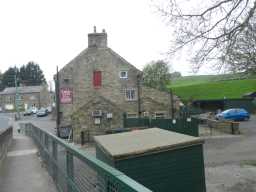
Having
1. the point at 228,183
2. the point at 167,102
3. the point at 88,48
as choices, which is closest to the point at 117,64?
the point at 88,48

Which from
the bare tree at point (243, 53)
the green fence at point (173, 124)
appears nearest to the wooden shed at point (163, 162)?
the bare tree at point (243, 53)

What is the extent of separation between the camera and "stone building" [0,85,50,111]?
368ft

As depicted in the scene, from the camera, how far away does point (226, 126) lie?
3500 centimetres

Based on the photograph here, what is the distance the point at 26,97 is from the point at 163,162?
Result: 360ft

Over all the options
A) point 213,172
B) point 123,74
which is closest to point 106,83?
point 123,74

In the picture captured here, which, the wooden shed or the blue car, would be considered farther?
the blue car

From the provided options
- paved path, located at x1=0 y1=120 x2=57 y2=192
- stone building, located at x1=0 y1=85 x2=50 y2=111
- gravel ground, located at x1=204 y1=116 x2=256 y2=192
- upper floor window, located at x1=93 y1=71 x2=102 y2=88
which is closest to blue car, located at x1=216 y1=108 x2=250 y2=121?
upper floor window, located at x1=93 y1=71 x2=102 y2=88

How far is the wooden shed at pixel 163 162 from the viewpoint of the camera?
6555 millimetres

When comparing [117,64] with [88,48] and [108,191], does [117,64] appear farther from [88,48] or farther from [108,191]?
[108,191]

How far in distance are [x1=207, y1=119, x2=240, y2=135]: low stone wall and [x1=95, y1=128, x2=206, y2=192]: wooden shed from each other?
27188 millimetres

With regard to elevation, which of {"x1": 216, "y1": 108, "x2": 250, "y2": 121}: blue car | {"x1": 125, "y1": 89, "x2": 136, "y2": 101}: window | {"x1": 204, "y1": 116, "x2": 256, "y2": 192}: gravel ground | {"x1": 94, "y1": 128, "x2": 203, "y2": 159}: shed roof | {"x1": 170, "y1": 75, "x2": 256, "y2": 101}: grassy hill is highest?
{"x1": 170, "y1": 75, "x2": 256, "y2": 101}: grassy hill

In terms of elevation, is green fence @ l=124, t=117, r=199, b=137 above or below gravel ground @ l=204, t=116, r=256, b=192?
above

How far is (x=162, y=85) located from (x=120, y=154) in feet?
219

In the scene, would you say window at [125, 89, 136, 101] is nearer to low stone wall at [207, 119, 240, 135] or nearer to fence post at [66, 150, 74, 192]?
low stone wall at [207, 119, 240, 135]
